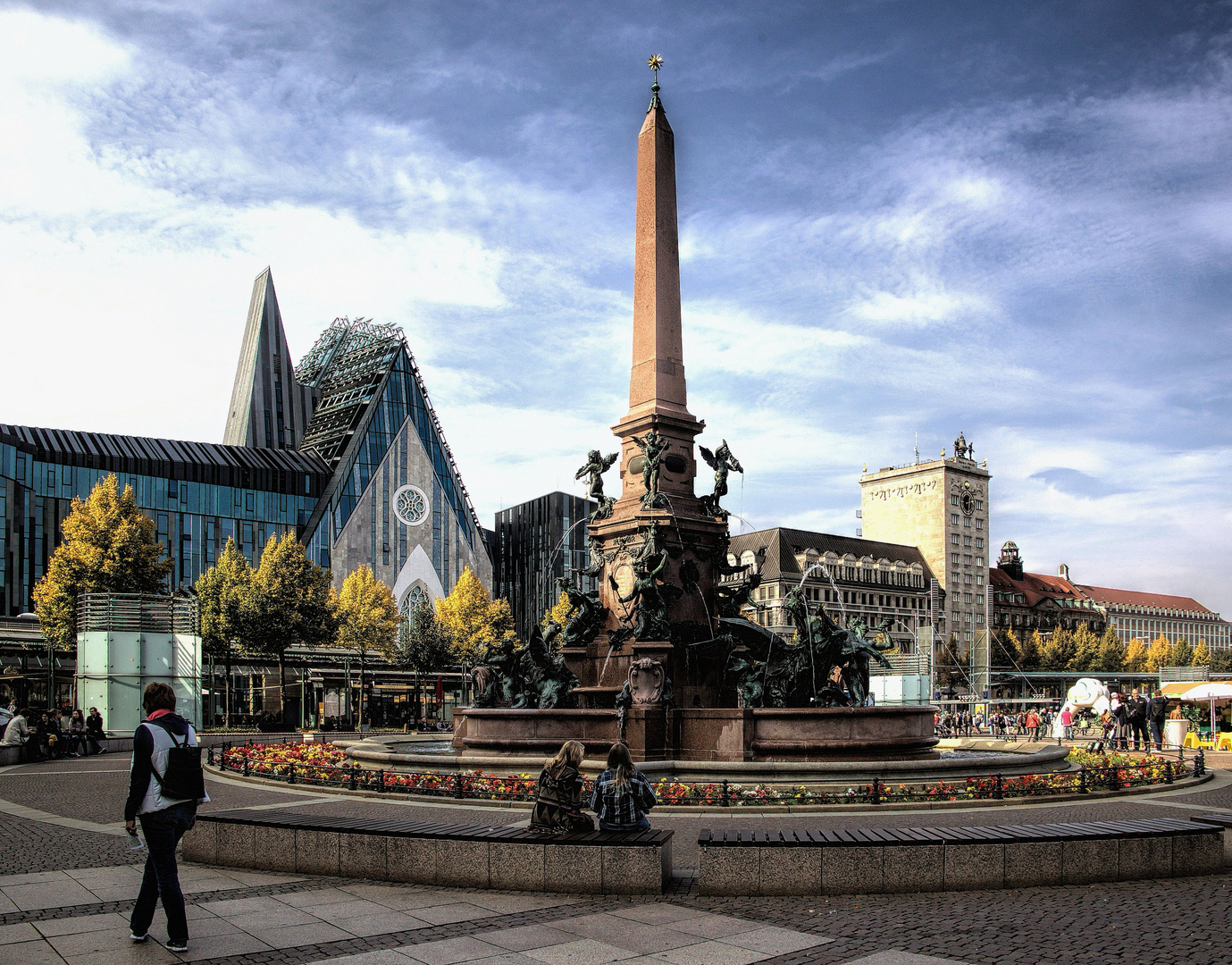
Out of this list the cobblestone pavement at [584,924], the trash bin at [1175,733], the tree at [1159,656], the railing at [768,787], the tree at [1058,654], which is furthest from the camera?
the tree at [1159,656]

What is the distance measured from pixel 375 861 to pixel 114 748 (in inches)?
1136

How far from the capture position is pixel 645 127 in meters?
27.0

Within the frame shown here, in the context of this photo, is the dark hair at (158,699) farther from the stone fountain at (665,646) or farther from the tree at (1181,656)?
the tree at (1181,656)

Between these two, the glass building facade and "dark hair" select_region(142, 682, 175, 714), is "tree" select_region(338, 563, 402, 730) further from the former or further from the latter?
"dark hair" select_region(142, 682, 175, 714)

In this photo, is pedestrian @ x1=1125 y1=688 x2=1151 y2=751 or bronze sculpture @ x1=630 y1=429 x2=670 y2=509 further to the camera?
pedestrian @ x1=1125 y1=688 x2=1151 y2=751

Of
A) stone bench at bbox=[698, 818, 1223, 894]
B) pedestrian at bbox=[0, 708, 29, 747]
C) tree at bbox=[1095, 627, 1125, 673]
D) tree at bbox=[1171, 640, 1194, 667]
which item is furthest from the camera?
tree at bbox=[1171, 640, 1194, 667]

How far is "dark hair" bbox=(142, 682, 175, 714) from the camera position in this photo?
27.2 feet

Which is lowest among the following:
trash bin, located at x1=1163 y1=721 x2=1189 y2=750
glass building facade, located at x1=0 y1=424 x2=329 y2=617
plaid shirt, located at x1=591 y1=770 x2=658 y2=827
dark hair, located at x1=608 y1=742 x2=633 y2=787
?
trash bin, located at x1=1163 y1=721 x2=1189 y2=750

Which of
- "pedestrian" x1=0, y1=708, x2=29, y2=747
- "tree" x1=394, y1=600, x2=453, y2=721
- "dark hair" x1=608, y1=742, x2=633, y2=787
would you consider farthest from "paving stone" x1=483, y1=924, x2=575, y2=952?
"tree" x1=394, y1=600, x2=453, y2=721

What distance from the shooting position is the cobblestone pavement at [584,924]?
762 centimetres

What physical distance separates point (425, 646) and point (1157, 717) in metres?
46.4

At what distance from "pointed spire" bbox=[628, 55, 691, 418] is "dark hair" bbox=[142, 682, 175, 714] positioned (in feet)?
57.1

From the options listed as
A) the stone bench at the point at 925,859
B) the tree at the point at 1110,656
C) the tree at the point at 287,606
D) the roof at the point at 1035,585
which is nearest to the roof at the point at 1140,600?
the roof at the point at 1035,585

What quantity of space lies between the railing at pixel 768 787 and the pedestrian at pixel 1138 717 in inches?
429
